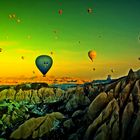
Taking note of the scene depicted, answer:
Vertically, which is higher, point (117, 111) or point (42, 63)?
point (42, 63)

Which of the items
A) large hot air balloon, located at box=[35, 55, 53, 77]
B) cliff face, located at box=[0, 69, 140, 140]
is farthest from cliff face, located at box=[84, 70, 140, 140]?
large hot air balloon, located at box=[35, 55, 53, 77]

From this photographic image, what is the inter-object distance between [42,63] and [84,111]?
1990mm

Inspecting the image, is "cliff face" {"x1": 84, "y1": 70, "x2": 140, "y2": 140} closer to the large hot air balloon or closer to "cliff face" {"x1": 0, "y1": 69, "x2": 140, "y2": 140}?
"cliff face" {"x1": 0, "y1": 69, "x2": 140, "y2": 140}

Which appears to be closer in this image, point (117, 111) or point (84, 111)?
point (117, 111)

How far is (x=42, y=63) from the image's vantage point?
9.31 m

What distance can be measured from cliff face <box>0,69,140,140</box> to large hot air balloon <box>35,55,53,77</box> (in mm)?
873

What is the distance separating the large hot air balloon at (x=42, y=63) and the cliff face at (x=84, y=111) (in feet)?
2.86

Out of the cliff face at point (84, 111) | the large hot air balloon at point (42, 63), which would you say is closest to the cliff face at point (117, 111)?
the cliff face at point (84, 111)

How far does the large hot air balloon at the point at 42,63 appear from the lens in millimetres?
9359

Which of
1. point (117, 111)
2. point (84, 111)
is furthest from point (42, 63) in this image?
point (117, 111)

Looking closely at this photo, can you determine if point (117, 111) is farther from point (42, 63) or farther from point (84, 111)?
point (42, 63)

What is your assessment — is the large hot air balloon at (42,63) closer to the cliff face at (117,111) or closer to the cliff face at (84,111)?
the cliff face at (84,111)

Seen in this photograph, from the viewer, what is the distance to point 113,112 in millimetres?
9859

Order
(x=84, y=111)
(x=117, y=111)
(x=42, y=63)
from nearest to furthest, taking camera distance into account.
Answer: (x=42, y=63) → (x=117, y=111) → (x=84, y=111)
